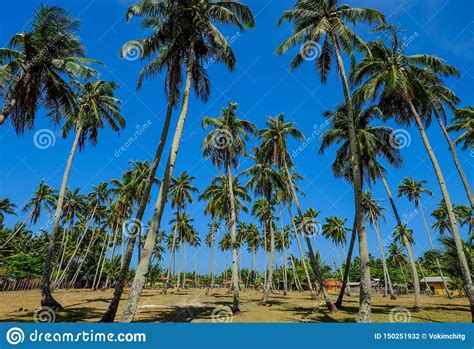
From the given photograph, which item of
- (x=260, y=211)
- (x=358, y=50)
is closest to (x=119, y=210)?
(x=260, y=211)

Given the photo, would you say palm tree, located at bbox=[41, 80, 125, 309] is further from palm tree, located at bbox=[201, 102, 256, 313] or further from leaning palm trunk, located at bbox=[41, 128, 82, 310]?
palm tree, located at bbox=[201, 102, 256, 313]

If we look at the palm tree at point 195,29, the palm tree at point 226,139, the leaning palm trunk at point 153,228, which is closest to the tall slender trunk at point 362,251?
the palm tree at point 195,29

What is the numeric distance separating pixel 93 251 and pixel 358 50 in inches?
2562

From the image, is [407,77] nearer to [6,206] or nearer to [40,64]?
[40,64]

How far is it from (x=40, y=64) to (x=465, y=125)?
98.2ft

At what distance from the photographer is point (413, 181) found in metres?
46.8

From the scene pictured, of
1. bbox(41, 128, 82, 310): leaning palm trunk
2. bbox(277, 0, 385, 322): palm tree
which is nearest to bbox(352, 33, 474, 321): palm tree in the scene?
bbox(277, 0, 385, 322): palm tree

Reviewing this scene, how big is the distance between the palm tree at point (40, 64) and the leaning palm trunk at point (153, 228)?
19.9 feet

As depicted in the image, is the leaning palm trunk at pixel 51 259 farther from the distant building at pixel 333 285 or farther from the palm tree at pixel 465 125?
the distant building at pixel 333 285

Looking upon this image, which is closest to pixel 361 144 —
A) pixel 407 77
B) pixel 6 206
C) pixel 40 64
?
pixel 407 77

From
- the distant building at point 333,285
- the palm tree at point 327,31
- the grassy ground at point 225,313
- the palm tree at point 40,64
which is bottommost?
the grassy ground at point 225,313

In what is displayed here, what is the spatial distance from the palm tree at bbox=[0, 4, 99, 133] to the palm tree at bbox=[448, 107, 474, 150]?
2760cm

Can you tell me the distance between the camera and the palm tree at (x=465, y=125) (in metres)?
24.6

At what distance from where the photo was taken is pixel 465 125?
24.6 m
